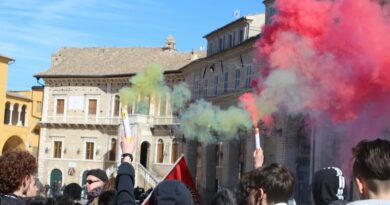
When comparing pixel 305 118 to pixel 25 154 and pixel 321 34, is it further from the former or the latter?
pixel 25 154

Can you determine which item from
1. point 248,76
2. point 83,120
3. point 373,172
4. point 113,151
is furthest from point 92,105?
point 373,172

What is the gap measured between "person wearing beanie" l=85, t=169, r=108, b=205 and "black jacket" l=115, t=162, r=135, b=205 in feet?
6.36

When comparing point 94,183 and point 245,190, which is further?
point 94,183

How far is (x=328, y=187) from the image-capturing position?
579cm

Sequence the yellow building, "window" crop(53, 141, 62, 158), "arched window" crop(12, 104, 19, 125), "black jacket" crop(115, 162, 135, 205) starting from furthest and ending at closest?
"arched window" crop(12, 104, 19, 125)
the yellow building
"window" crop(53, 141, 62, 158)
"black jacket" crop(115, 162, 135, 205)

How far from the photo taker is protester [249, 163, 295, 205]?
511 cm

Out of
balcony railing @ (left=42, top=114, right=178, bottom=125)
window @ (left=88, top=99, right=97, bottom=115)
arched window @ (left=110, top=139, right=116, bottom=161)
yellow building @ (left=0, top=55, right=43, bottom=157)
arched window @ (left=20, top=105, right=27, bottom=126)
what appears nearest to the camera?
balcony railing @ (left=42, top=114, right=178, bottom=125)

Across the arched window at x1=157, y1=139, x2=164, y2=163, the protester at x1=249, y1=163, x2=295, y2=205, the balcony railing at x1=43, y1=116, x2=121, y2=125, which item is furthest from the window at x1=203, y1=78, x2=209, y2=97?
the protester at x1=249, y1=163, x2=295, y2=205

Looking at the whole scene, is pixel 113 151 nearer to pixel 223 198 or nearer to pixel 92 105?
pixel 92 105

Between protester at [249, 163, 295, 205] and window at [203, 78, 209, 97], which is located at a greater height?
window at [203, 78, 209, 97]

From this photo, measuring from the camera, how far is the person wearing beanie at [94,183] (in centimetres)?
760

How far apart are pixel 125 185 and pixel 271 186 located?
116cm

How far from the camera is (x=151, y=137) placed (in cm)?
6681

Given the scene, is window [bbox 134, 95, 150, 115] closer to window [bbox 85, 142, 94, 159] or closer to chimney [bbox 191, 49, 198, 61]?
chimney [bbox 191, 49, 198, 61]
